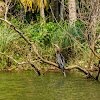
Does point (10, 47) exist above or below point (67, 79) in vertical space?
above

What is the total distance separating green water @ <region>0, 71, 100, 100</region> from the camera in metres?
7.48

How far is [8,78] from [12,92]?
2651 millimetres

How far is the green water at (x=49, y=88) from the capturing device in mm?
7485

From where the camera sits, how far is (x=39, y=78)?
10664 mm

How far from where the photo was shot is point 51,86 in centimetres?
901

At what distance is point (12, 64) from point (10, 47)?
891 mm

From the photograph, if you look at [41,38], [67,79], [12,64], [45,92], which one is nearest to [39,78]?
[67,79]

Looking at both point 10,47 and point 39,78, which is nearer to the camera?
point 39,78

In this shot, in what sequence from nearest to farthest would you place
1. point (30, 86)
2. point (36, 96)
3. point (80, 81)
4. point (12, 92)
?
point (36, 96) → point (12, 92) → point (30, 86) → point (80, 81)

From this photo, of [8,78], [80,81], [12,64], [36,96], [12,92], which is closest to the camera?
[36,96]

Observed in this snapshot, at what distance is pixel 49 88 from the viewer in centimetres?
867

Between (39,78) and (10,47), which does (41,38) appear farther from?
(39,78)

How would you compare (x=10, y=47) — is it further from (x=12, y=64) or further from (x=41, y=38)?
(x=41, y=38)

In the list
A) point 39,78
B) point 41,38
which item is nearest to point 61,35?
point 41,38
